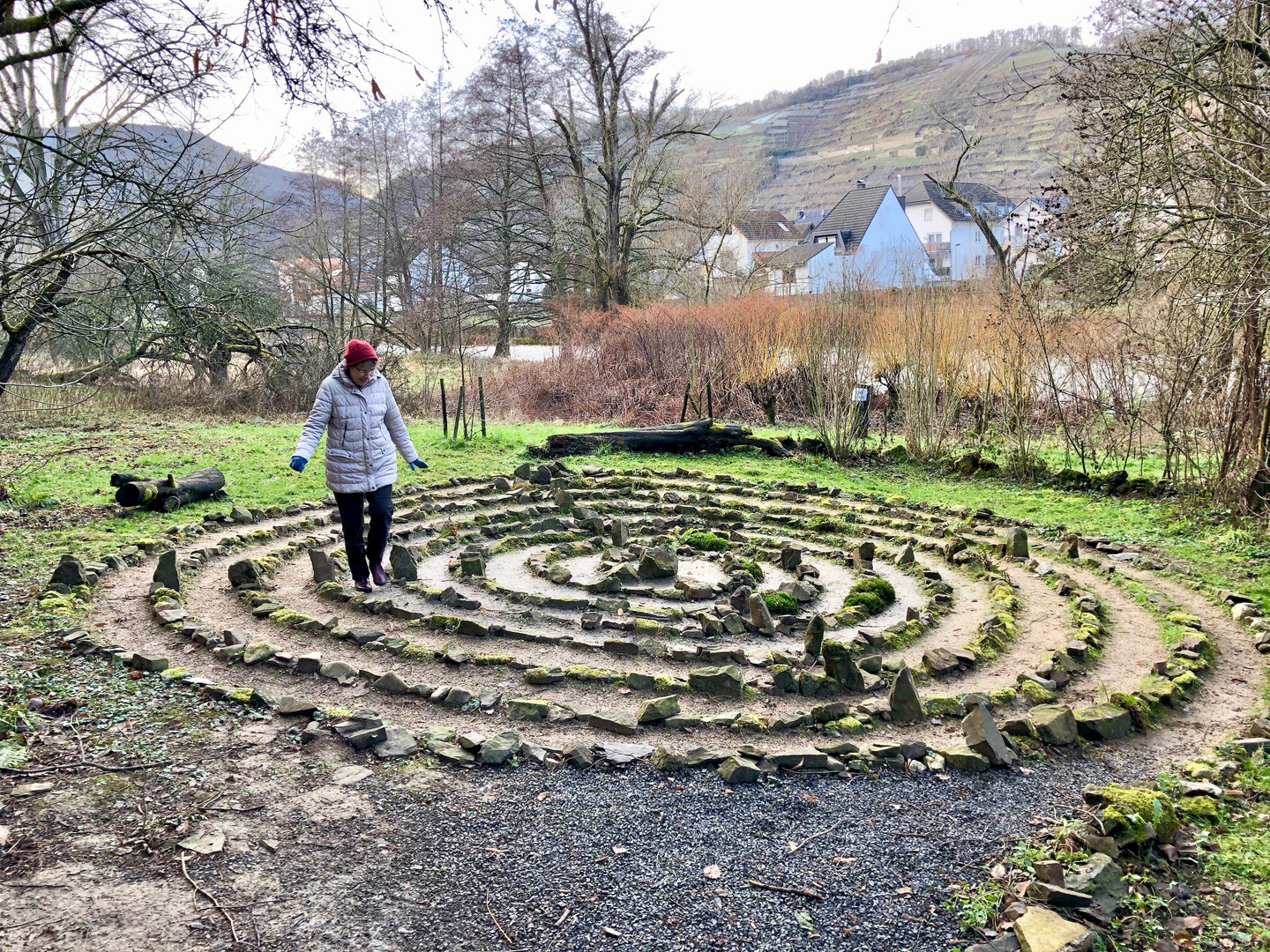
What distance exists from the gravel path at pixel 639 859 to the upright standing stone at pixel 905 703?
751 mm

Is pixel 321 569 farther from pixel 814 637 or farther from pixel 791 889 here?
pixel 791 889

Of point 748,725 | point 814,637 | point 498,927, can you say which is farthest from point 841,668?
point 498,927

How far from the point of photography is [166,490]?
10.5 m

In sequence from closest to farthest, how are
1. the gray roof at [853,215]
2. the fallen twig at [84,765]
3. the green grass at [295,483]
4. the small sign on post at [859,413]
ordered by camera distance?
the fallen twig at [84,765] < the green grass at [295,483] < the small sign on post at [859,413] < the gray roof at [853,215]

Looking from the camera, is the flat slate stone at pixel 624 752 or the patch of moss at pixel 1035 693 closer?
the flat slate stone at pixel 624 752

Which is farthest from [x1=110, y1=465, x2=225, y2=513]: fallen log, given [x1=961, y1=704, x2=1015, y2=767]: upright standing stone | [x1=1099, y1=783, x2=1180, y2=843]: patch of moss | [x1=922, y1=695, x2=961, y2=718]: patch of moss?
[x1=1099, y1=783, x2=1180, y2=843]: patch of moss

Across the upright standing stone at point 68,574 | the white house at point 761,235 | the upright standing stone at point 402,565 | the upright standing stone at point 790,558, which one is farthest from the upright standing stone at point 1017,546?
the white house at point 761,235

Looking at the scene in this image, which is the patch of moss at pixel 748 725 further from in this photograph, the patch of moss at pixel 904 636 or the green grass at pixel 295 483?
the green grass at pixel 295 483

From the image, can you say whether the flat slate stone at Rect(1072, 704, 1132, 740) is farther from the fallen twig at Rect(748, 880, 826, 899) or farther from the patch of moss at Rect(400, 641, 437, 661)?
the patch of moss at Rect(400, 641, 437, 661)

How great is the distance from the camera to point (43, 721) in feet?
16.1

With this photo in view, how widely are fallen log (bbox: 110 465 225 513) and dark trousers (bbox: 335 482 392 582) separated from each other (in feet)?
13.0

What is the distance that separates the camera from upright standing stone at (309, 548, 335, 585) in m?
7.90

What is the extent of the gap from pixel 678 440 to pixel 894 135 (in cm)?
7167

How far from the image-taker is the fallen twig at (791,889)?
3.46m
